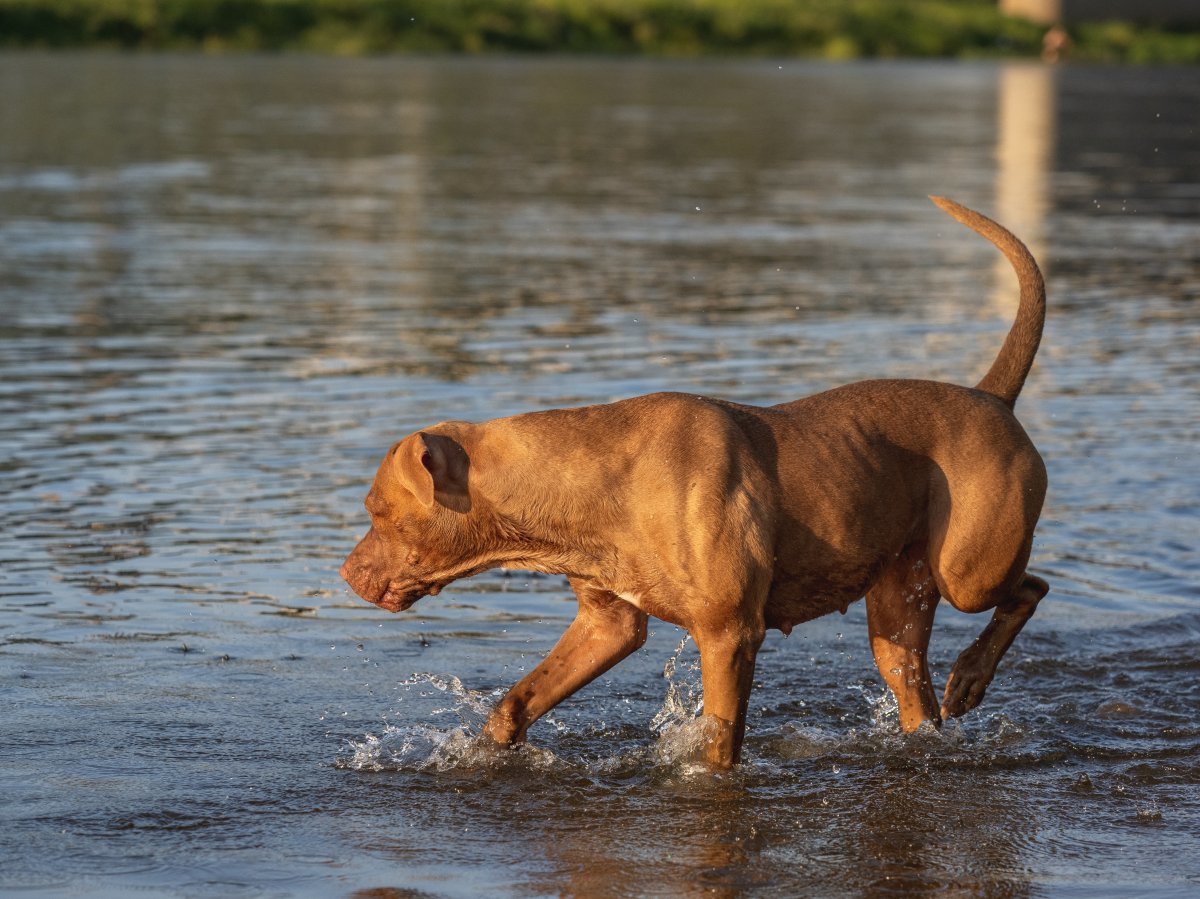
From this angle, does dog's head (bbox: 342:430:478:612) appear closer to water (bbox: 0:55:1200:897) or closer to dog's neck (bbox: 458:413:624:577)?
dog's neck (bbox: 458:413:624:577)

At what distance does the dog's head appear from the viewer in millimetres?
6500

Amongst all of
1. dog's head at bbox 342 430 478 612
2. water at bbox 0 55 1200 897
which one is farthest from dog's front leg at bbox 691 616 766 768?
dog's head at bbox 342 430 478 612

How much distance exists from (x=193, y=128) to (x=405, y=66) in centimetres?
2605

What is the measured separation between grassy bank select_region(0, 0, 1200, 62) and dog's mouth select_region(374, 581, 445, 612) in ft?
189

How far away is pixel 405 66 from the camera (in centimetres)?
5869

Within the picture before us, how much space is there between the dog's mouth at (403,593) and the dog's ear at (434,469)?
0.35 meters

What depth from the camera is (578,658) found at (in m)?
7.04

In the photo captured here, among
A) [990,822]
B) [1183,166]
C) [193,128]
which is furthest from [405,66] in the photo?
[990,822]

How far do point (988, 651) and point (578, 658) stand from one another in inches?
61.8

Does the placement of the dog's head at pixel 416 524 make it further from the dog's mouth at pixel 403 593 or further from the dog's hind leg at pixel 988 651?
the dog's hind leg at pixel 988 651

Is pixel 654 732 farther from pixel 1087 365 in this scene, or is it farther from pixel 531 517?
pixel 1087 365

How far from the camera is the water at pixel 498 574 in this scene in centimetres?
639

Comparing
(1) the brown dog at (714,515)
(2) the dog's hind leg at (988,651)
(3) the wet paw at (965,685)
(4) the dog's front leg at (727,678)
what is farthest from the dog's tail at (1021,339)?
(4) the dog's front leg at (727,678)

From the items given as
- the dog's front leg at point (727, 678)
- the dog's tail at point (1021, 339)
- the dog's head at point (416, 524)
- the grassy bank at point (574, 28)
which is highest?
the dog's tail at point (1021, 339)
